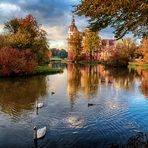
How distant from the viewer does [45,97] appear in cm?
2964

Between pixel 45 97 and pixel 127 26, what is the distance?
16.3m

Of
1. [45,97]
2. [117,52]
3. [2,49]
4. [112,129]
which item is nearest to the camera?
[112,129]

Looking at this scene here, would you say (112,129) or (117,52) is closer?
(112,129)

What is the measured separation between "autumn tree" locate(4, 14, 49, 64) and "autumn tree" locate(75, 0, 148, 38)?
4137 cm

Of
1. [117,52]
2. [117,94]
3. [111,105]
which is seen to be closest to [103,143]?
[111,105]

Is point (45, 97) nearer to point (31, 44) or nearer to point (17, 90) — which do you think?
point (17, 90)

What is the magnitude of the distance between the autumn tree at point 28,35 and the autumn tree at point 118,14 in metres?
41.4

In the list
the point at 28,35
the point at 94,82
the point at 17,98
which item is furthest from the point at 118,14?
the point at 28,35

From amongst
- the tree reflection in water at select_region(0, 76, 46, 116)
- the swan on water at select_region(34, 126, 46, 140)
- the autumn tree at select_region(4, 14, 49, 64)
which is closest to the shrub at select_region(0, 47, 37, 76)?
the autumn tree at select_region(4, 14, 49, 64)

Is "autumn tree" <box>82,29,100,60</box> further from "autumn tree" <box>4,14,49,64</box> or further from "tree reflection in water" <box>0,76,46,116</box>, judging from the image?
"tree reflection in water" <box>0,76,46,116</box>

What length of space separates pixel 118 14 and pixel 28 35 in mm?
44073

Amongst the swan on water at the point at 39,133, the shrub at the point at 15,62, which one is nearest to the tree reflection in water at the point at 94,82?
the shrub at the point at 15,62

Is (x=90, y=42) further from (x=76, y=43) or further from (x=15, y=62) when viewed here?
(x=15, y=62)

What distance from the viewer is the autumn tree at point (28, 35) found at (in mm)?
55875
